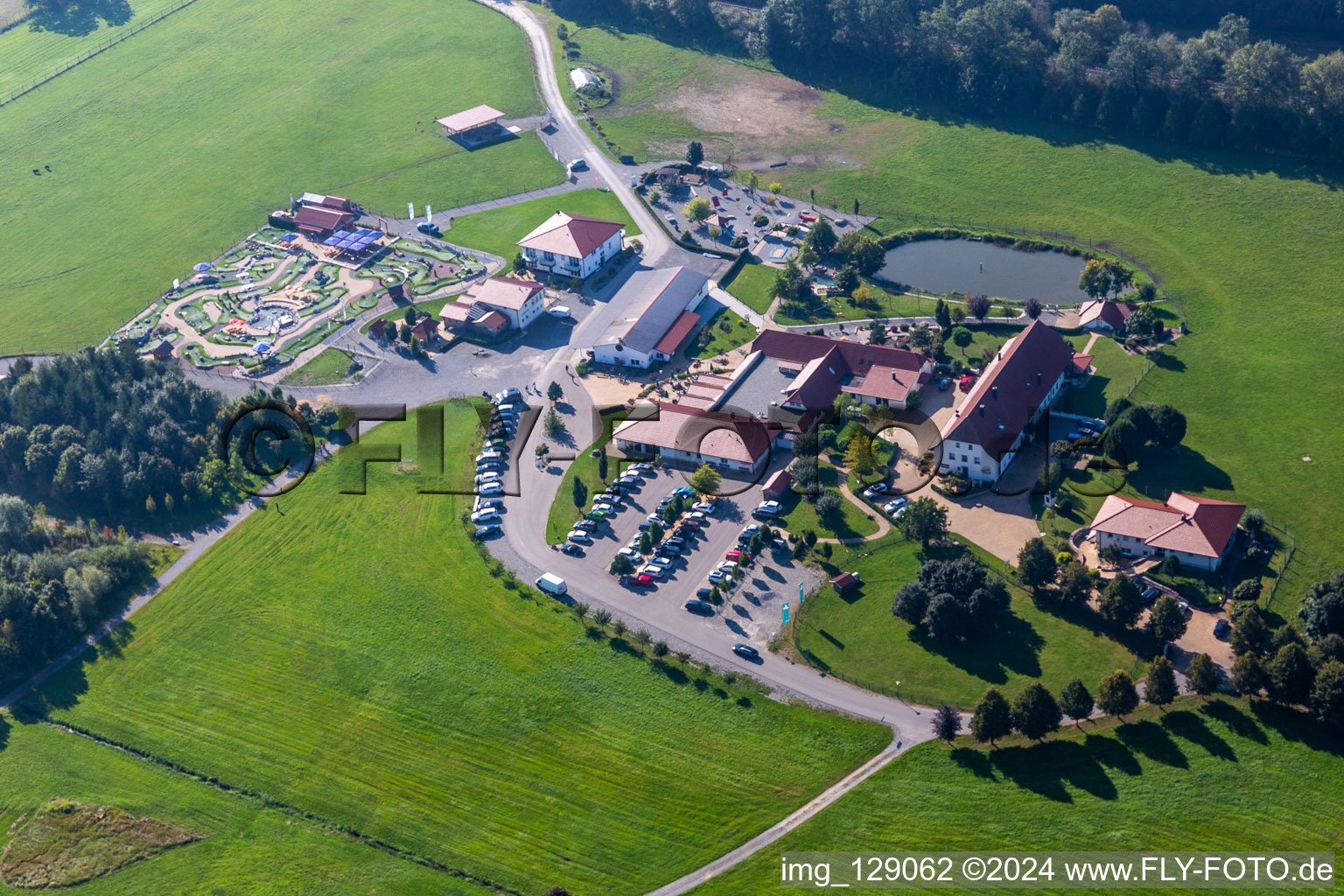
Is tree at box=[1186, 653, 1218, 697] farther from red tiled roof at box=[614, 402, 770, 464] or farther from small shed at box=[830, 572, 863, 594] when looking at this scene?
red tiled roof at box=[614, 402, 770, 464]

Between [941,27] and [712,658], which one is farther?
[941,27]

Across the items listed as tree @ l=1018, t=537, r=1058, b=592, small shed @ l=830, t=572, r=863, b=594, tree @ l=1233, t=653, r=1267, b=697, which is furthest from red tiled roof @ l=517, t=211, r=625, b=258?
tree @ l=1233, t=653, r=1267, b=697

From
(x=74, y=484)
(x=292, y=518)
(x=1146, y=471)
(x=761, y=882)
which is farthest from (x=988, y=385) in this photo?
(x=74, y=484)

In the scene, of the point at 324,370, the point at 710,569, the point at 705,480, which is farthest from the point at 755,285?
the point at 710,569

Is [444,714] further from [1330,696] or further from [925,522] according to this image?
[1330,696]

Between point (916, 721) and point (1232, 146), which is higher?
point (1232, 146)

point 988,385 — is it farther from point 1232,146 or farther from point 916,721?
point 1232,146
